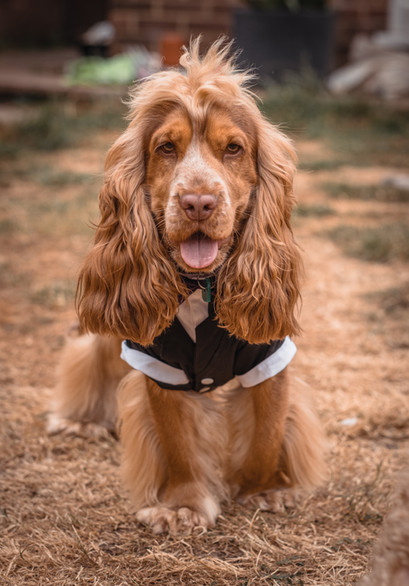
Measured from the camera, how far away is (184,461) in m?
2.73

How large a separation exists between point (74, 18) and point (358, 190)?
15.4m

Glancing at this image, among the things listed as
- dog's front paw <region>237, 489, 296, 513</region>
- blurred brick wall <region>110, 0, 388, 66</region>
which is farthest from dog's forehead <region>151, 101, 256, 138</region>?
blurred brick wall <region>110, 0, 388, 66</region>

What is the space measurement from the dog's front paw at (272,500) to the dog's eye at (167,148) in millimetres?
1294

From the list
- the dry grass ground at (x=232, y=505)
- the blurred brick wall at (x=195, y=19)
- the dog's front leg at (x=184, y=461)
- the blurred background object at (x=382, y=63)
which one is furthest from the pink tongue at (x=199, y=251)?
the blurred brick wall at (x=195, y=19)

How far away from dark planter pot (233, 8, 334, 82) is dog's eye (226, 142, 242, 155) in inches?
309

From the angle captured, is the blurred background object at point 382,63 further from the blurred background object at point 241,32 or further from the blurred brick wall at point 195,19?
the blurred brick wall at point 195,19

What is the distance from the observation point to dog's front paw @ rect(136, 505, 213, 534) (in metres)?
2.62

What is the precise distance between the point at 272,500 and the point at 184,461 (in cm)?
35

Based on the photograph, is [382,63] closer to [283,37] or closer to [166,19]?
[283,37]

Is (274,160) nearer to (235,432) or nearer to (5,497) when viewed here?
(235,432)

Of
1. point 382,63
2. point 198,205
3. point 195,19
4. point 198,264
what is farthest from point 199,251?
point 195,19

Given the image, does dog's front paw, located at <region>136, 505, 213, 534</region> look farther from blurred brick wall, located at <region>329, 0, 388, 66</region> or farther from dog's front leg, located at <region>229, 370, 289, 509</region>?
blurred brick wall, located at <region>329, 0, 388, 66</region>

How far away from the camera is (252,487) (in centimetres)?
282

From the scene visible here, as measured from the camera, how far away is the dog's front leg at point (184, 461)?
2641 millimetres
